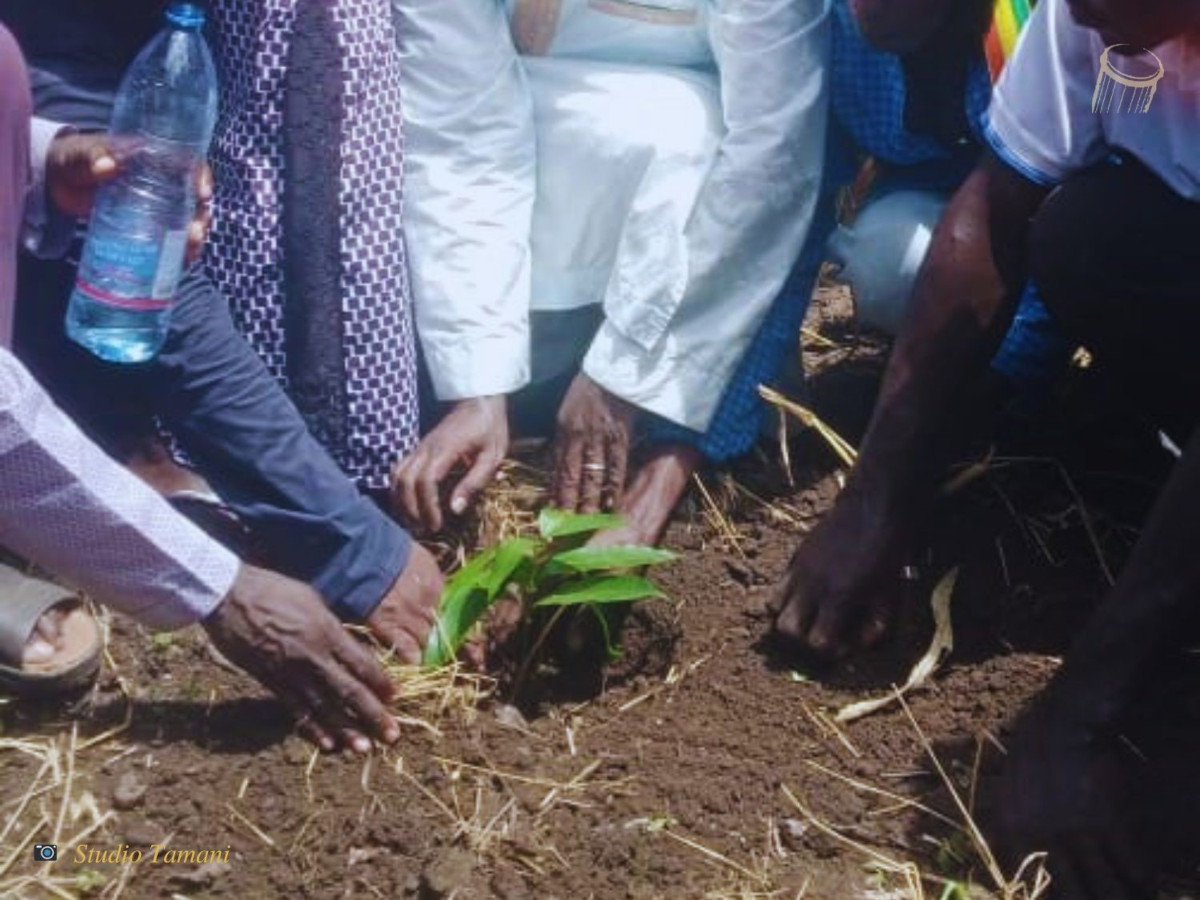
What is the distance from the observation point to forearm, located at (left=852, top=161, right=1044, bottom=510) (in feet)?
7.22

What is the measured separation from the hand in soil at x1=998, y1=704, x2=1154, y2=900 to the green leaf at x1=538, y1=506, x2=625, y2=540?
2.03 ft

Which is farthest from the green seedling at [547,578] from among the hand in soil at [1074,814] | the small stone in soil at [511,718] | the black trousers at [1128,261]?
the black trousers at [1128,261]

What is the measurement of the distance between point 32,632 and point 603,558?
0.74 meters

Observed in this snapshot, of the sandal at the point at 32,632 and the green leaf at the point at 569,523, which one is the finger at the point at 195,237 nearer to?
the sandal at the point at 32,632

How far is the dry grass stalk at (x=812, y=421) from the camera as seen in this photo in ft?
8.49

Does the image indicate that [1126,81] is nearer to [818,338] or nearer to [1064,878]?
[1064,878]

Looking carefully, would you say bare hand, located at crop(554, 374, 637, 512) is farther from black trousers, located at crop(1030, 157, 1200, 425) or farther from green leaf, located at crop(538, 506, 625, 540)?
black trousers, located at crop(1030, 157, 1200, 425)

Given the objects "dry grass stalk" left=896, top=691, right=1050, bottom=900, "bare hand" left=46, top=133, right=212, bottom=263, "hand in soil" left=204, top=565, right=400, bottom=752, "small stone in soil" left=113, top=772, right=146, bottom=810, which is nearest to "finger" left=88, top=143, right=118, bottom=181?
"bare hand" left=46, top=133, right=212, bottom=263

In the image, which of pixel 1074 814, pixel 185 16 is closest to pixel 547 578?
pixel 1074 814

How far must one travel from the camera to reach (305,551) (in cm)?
237

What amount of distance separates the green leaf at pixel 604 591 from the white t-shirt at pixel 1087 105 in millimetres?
741

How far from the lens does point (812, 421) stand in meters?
2.59

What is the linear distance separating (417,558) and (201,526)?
341 mm

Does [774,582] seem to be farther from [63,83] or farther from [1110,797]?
[63,83]
